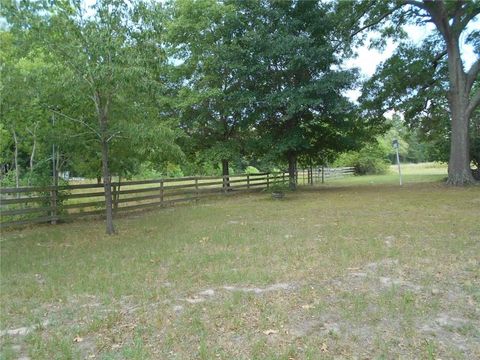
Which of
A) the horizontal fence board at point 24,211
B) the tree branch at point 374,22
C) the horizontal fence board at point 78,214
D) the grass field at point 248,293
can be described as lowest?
the grass field at point 248,293

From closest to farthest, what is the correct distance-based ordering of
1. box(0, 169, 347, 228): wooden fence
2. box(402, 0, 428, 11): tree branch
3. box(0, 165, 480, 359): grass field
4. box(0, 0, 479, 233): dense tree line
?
box(0, 165, 480, 359): grass field, box(0, 169, 347, 228): wooden fence, box(0, 0, 479, 233): dense tree line, box(402, 0, 428, 11): tree branch

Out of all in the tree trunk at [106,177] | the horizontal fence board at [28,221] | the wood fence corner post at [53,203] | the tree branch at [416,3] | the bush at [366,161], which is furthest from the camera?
the bush at [366,161]

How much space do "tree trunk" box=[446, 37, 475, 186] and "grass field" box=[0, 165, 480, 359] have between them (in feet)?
31.7

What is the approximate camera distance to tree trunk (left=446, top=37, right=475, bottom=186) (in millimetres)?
17031

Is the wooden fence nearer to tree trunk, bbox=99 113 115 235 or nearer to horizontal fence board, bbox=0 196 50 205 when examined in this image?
horizontal fence board, bbox=0 196 50 205

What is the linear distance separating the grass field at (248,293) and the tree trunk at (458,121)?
9.66 metres

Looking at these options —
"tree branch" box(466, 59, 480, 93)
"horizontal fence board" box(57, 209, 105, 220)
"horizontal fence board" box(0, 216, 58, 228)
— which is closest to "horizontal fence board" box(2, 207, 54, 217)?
"horizontal fence board" box(0, 216, 58, 228)

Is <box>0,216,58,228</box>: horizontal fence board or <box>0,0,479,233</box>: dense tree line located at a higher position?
<box>0,0,479,233</box>: dense tree line

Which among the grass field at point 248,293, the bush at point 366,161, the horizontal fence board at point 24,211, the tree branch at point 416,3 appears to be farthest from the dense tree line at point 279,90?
the bush at point 366,161

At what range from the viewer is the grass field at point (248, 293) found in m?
3.35

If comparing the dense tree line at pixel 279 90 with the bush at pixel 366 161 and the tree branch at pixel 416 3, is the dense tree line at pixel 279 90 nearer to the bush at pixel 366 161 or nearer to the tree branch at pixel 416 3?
the tree branch at pixel 416 3

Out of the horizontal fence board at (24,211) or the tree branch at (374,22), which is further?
the tree branch at (374,22)

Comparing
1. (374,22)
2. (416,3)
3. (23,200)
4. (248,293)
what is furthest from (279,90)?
(248,293)

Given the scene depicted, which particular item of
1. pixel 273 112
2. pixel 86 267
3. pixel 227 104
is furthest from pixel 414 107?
pixel 86 267
